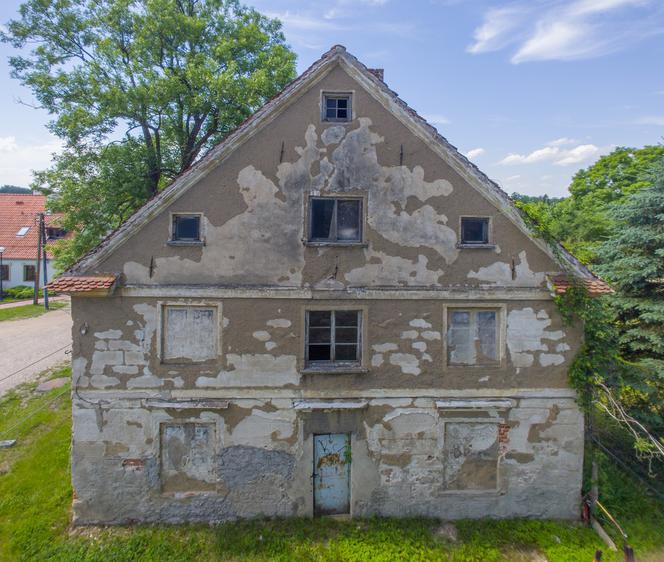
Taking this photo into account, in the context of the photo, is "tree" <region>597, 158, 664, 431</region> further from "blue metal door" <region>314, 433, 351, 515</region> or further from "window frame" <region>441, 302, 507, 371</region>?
"blue metal door" <region>314, 433, 351, 515</region>

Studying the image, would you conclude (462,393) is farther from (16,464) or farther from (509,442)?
(16,464)

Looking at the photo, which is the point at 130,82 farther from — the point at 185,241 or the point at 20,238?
the point at 20,238

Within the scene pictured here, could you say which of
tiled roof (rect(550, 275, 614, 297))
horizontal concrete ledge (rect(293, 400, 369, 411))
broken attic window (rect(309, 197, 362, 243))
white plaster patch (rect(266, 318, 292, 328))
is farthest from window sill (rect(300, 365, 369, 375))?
tiled roof (rect(550, 275, 614, 297))

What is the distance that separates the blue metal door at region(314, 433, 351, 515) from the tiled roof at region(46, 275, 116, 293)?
223 inches

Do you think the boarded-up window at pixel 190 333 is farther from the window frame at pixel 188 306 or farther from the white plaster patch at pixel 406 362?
the white plaster patch at pixel 406 362

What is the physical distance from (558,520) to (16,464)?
1405 centimetres

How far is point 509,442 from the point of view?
28.5 feet

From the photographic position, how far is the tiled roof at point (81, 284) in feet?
24.7

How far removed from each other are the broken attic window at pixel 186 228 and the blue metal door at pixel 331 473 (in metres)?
5.33

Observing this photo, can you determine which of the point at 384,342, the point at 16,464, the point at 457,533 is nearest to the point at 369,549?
the point at 457,533

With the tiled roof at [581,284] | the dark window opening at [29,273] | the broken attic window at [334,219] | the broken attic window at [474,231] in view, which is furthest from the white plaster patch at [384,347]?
the dark window opening at [29,273]

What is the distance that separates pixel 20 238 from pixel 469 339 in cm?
4276

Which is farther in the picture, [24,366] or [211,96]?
[24,366]

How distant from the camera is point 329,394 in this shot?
8.42 m
